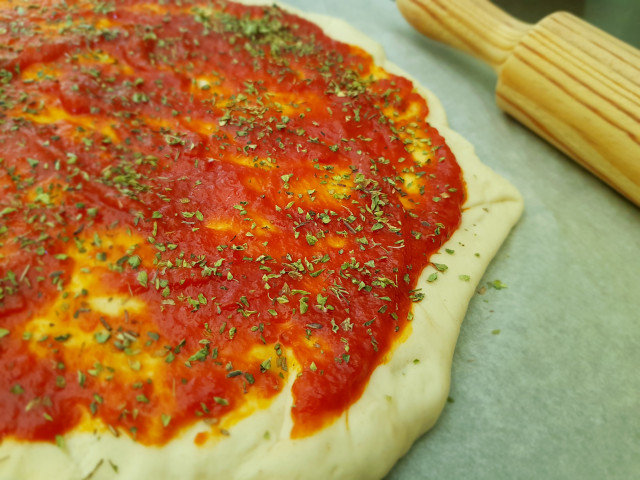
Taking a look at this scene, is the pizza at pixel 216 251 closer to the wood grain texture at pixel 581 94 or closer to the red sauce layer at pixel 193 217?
the red sauce layer at pixel 193 217

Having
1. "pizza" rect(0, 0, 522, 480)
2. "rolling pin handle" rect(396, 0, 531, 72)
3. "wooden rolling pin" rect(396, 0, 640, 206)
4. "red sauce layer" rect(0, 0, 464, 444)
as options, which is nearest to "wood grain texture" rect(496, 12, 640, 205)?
"wooden rolling pin" rect(396, 0, 640, 206)

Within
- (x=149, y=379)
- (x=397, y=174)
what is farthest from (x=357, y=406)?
(x=397, y=174)

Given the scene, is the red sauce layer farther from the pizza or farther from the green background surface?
the green background surface

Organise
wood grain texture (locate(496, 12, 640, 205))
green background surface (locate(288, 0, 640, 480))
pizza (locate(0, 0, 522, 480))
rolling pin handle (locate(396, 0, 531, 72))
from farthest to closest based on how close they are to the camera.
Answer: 1. rolling pin handle (locate(396, 0, 531, 72))
2. wood grain texture (locate(496, 12, 640, 205))
3. green background surface (locate(288, 0, 640, 480))
4. pizza (locate(0, 0, 522, 480))

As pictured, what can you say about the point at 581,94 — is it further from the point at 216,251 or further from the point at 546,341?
the point at 216,251

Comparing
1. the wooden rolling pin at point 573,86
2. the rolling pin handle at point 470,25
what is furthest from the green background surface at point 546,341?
the rolling pin handle at point 470,25
